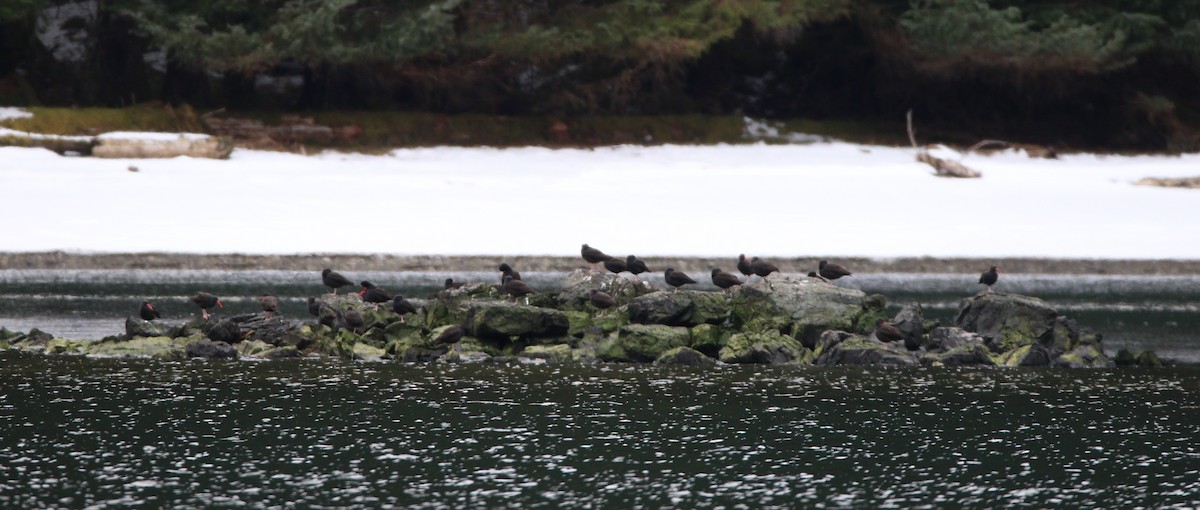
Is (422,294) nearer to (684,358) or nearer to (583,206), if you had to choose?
(684,358)

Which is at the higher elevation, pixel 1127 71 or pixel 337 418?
pixel 1127 71

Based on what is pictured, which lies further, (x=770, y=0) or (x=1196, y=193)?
(x=770, y=0)

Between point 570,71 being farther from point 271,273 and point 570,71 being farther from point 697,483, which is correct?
point 697,483

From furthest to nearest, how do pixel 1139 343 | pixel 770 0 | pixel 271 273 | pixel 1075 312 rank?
pixel 770 0, pixel 271 273, pixel 1075 312, pixel 1139 343

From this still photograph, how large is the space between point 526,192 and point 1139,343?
21297 millimetres

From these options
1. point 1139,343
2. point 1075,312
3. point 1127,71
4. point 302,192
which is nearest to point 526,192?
point 302,192

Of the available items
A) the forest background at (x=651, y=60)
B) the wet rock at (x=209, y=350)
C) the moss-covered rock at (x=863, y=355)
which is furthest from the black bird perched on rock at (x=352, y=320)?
the forest background at (x=651, y=60)

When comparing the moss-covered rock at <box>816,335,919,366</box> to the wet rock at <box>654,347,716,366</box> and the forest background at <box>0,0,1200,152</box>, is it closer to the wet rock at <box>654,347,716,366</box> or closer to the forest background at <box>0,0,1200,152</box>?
the wet rock at <box>654,347,716,366</box>

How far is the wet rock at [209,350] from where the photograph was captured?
22.7 meters

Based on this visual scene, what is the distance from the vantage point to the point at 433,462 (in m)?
14.8

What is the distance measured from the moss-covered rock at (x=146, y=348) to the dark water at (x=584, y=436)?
97 cm

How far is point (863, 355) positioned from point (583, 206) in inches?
752

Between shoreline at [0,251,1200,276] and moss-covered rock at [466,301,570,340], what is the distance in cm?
1154

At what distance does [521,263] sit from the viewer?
118 ft
